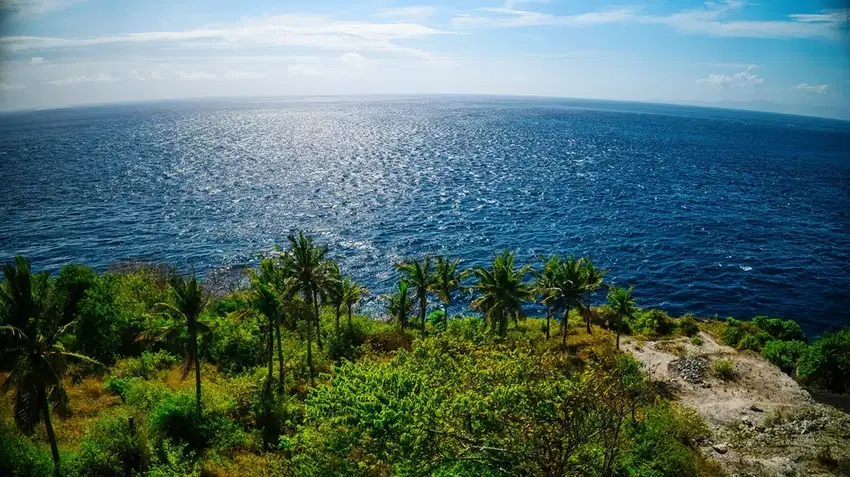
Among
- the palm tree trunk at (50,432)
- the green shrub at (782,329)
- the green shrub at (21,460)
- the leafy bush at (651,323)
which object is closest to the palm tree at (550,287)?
the leafy bush at (651,323)

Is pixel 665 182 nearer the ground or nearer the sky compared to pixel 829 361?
nearer the sky

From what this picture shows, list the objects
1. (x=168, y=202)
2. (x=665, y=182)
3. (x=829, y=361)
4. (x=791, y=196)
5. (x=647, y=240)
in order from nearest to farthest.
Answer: (x=829, y=361) < (x=647, y=240) < (x=168, y=202) < (x=791, y=196) < (x=665, y=182)

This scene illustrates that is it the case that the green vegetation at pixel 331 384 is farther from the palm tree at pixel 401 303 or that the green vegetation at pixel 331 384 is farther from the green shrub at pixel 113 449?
the palm tree at pixel 401 303

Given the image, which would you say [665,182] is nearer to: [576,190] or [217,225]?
[576,190]

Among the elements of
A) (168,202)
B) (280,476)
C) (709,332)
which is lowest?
(709,332)

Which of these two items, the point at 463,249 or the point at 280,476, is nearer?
the point at 280,476

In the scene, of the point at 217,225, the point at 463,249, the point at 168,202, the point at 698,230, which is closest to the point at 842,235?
the point at 698,230

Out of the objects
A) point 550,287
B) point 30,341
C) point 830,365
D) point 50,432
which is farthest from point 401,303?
point 830,365
